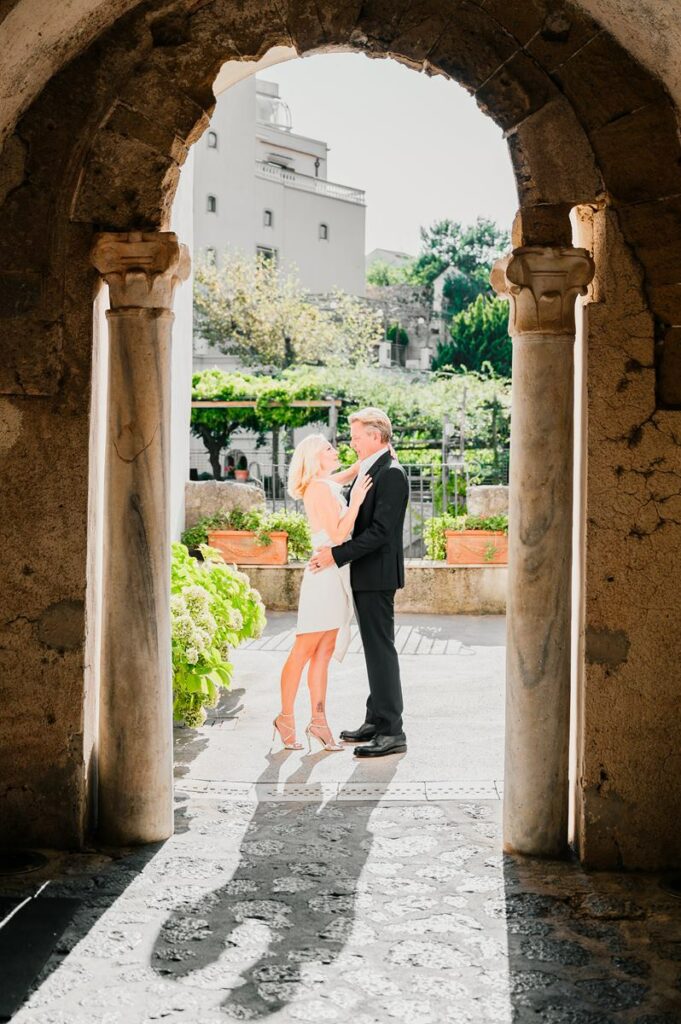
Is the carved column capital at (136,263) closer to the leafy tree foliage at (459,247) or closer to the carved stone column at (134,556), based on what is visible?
the carved stone column at (134,556)

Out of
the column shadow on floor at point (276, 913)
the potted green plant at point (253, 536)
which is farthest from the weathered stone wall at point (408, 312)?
the column shadow on floor at point (276, 913)

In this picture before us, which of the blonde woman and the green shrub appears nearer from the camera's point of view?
the blonde woman

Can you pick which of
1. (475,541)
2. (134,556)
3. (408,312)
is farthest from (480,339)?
(134,556)

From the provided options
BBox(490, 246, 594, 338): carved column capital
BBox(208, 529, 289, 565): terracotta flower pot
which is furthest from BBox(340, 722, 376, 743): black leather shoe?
BBox(208, 529, 289, 565): terracotta flower pot

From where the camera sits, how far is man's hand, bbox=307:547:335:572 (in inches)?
221

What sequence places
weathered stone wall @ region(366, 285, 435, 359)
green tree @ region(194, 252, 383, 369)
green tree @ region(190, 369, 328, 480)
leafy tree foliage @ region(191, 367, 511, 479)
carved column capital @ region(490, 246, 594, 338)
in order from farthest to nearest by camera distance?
weathered stone wall @ region(366, 285, 435, 359) < green tree @ region(194, 252, 383, 369) < green tree @ region(190, 369, 328, 480) < leafy tree foliage @ region(191, 367, 511, 479) < carved column capital @ region(490, 246, 594, 338)

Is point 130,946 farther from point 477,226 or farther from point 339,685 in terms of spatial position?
point 477,226

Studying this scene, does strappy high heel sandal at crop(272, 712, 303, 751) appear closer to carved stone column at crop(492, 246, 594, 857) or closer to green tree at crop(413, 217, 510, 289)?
carved stone column at crop(492, 246, 594, 857)

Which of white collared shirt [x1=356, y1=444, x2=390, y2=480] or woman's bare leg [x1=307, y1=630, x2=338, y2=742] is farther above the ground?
white collared shirt [x1=356, y1=444, x2=390, y2=480]

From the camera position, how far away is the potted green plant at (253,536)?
1075cm

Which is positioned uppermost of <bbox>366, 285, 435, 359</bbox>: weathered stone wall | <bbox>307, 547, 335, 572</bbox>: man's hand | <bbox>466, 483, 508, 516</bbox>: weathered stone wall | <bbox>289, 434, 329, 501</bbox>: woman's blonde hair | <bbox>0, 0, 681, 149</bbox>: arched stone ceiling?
<bbox>366, 285, 435, 359</bbox>: weathered stone wall

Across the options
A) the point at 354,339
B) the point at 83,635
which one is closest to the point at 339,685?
the point at 83,635

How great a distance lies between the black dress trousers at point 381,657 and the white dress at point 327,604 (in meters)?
0.10

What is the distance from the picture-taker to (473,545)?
10805 millimetres
